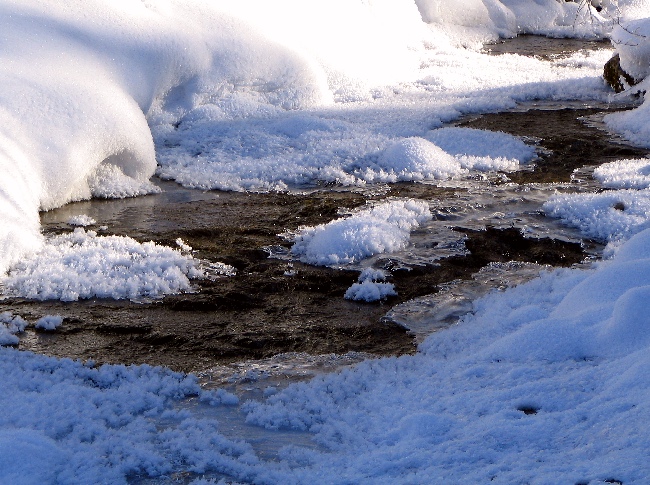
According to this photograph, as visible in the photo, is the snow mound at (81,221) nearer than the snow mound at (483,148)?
Yes

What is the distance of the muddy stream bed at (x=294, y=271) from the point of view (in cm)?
398

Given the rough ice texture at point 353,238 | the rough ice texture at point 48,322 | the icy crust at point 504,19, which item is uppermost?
the icy crust at point 504,19

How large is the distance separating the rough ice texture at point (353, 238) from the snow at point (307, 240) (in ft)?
0.06

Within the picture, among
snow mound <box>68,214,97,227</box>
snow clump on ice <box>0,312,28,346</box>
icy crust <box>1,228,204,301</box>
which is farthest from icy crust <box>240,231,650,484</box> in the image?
snow mound <box>68,214,97,227</box>

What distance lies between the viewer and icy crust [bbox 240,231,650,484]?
8.63 ft

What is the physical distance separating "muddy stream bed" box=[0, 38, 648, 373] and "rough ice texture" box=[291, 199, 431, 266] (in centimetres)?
10

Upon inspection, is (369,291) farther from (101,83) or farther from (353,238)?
(101,83)

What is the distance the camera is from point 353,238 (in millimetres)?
5137

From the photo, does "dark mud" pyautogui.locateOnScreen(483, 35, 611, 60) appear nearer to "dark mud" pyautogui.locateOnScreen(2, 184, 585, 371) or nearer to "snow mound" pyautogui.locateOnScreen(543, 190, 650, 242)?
"snow mound" pyautogui.locateOnScreen(543, 190, 650, 242)

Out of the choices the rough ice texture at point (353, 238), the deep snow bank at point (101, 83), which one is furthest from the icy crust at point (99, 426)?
the rough ice texture at point (353, 238)

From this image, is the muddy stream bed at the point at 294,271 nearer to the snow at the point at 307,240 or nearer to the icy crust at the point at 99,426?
the snow at the point at 307,240

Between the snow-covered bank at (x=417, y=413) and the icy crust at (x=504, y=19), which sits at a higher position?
the icy crust at (x=504, y=19)

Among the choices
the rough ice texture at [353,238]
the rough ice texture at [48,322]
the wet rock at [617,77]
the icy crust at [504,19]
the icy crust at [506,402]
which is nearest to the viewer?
the icy crust at [506,402]

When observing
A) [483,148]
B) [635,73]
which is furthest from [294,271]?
[635,73]
